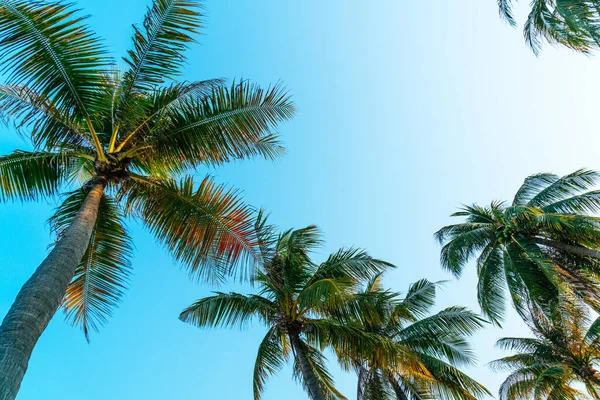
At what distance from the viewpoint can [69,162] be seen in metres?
7.40

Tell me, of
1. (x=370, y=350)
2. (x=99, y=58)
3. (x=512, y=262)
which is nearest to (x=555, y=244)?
(x=512, y=262)

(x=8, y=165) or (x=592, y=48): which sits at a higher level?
(x=592, y=48)

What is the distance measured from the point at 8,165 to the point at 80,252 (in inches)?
118

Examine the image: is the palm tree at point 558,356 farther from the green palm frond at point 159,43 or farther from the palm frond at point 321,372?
the green palm frond at point 159,43

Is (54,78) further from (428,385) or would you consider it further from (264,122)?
(428,385)

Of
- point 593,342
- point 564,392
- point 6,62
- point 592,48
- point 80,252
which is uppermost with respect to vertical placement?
point 592,48

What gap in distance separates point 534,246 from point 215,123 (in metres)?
15.4

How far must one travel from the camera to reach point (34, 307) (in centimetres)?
412

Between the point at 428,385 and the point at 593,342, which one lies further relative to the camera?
the point at 593,342

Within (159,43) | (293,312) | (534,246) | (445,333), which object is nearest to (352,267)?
(293,312)

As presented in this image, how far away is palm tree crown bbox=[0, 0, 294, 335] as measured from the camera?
6.93m

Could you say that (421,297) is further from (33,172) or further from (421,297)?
(33,172)

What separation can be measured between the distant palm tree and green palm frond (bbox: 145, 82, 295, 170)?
361 inches

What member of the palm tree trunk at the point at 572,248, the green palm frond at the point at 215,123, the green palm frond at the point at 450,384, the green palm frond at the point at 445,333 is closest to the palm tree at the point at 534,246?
the palm tree trunk at the point at 572,248
